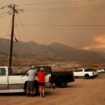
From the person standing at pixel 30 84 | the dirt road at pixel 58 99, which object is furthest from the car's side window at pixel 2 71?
the person standing at pixel 30 84

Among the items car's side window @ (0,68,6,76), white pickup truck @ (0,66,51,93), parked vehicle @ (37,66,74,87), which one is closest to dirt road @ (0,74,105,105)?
white pickup truck @ (0,66,51,93)

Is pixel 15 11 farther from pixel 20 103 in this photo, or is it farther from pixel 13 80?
pixel 20 103

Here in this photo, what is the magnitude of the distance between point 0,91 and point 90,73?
35.7 m

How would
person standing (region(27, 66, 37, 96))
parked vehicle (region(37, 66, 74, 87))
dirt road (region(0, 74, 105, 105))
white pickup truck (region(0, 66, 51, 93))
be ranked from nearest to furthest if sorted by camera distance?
dirt road (region(0, 74, 105, 105)), person standing (region(27, 66, 37, 96)), white pickup truck (region(0, 66, 51, 93)), parked vehicle (region(37, 66, 74, 87))

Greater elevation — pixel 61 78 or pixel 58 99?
pixel 61 78

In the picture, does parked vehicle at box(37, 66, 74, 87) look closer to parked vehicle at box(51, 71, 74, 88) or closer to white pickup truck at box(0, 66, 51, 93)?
parked vehicle at box(51, 71, 74, 88)

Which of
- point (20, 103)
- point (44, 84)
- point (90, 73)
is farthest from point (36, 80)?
point (90, 73)

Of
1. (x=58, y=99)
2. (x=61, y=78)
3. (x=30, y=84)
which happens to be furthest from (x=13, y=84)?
(x=61, y=78)

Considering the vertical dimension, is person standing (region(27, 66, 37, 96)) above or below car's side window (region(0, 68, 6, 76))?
below

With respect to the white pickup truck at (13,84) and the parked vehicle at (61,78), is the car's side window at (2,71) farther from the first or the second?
the parked vehicle at (61,78)

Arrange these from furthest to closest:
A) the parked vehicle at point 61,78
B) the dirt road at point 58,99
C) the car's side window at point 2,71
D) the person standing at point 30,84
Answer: the parked vehicle at point 61,78 → the car's side window at point 2,71 → the person standing at point 30,84 → the dirt road at point 58,99

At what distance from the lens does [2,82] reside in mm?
26172

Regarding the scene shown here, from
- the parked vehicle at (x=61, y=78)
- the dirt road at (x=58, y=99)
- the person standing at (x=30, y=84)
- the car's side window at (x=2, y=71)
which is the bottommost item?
the dirt road at (x=58, y=99)

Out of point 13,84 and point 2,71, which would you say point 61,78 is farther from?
point 13,84
